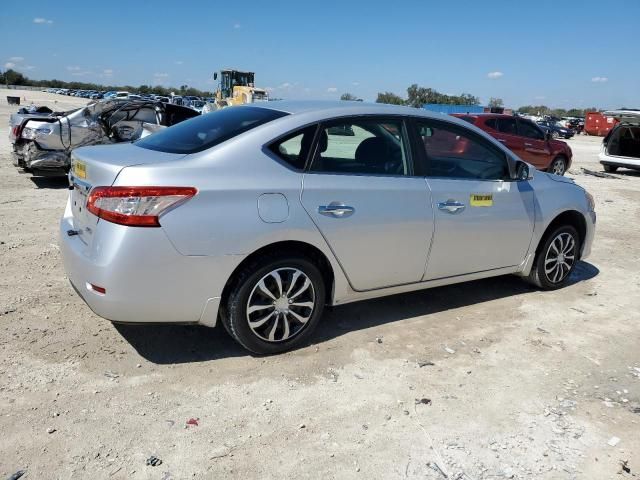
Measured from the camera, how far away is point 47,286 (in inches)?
185

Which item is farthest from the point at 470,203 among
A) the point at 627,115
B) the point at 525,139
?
the point at 627,115

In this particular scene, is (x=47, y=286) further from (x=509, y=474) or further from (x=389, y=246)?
(x=509, y=474)

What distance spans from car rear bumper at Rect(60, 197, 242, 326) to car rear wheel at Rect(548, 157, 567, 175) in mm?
13457

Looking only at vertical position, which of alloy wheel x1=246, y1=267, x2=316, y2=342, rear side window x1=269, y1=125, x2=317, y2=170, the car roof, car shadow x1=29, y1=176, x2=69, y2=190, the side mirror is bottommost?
car shadow x1=29, y1=176, x2=69, y2=190

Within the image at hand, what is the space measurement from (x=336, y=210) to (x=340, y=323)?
1.09 meters

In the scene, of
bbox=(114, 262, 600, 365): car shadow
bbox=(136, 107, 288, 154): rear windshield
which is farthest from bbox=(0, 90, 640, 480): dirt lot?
bbox=(136, 107, 288, 154): rear windshield

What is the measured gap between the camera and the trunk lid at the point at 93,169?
10.6ft

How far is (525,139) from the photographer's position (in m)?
14.2

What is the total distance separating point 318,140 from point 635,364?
275 cm

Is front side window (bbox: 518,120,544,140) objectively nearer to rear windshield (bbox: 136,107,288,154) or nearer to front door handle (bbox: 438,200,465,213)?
front door handle (bbox: 438,200,465,213)

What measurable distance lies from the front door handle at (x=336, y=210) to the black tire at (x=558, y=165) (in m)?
12.6

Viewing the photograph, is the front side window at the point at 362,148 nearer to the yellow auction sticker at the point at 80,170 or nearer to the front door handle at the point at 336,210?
the front door handle at the point at 336,210

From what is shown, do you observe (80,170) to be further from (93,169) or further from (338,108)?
(338,108)

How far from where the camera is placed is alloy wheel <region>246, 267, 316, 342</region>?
11.4 feet
